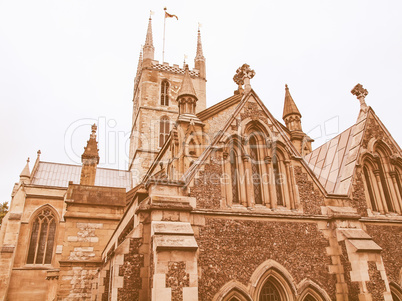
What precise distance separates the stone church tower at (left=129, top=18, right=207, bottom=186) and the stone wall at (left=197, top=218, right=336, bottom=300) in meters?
22.0

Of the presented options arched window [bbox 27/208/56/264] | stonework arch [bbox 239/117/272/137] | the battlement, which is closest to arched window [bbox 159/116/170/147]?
the battlement

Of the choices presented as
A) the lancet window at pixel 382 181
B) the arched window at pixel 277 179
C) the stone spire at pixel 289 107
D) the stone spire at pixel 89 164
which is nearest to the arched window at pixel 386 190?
the lancet window at pixel 382 181

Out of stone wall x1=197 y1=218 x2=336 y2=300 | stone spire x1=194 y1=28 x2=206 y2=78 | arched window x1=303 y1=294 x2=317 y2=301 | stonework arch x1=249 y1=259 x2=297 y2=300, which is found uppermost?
stone spire x1=194 y1=28 x2=206 y2=78

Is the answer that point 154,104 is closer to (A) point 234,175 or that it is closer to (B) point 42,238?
(B) point 42,238

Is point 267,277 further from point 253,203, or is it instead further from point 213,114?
point 213,114

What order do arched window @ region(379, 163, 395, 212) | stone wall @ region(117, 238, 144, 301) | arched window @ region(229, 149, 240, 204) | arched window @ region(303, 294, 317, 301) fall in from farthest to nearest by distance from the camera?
arched window @ region(379, 163, 395, 212), arched window @ region(229, 149, 240, 204), arched window @ region(303, 294, 317, 301), stone wall @ region(117, 238, 144, 301)

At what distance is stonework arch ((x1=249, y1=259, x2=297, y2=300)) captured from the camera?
757 centimetres

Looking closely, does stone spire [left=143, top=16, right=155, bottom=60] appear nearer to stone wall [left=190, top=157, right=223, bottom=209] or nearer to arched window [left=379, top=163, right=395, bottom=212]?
arched window [left=379, top=163, right=395, bottom=212]

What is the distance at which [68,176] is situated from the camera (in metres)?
29.5

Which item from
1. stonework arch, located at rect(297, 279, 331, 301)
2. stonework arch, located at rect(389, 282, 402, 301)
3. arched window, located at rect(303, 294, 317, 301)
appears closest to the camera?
stonework arch, located at rect(297, 279, 331, 301)

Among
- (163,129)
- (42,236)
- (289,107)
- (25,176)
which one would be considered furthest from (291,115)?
(25,176)

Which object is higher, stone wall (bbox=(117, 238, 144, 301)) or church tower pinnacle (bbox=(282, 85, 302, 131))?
church tower pinnacle (bbox=(282, 85, 302, 131))

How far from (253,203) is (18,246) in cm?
2005

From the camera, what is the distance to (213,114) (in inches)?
684
